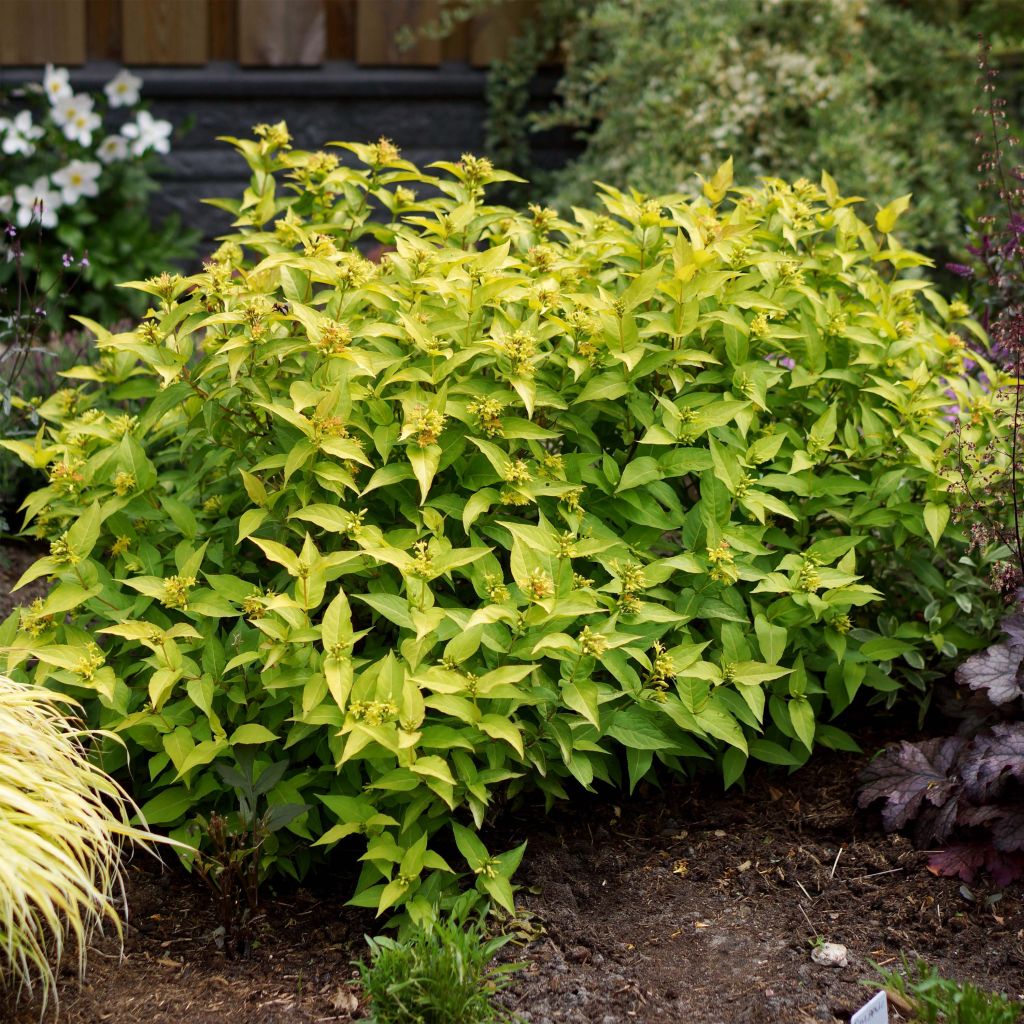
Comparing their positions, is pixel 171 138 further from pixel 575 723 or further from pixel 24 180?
pixel 575 723

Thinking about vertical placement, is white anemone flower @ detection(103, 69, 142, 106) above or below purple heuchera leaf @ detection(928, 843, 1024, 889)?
above

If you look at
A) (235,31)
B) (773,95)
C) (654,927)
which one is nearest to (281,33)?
(235,31)

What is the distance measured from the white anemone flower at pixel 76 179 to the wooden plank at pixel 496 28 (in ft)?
7.16

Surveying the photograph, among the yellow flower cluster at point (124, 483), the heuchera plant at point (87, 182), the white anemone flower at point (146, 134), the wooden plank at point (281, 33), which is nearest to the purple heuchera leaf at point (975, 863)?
the yellow flower cluster at point (124, 483)

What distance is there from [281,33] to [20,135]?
4.87ft

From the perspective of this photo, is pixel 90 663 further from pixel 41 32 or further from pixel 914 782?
pixel 41 32

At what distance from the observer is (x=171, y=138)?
257 inches

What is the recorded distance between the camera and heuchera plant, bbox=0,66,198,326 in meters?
5.96

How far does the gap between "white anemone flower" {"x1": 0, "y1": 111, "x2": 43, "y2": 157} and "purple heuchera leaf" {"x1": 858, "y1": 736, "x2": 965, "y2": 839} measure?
514 cm

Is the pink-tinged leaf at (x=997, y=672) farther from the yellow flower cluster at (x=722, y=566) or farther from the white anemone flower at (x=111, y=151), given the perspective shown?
the white anemone flower at (x=111, y=151)

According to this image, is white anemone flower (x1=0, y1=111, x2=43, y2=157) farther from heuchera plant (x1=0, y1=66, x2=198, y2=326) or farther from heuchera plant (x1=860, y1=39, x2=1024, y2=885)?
heuchera plant (x1=860, y1=39, x2=1024, y2=885)

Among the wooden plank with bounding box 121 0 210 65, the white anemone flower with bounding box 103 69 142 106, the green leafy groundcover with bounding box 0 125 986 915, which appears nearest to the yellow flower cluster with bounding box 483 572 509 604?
the green leafy groundcover with bounding box 0 125 986 915

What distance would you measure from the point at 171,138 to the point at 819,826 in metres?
5.33

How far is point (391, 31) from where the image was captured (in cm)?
663
